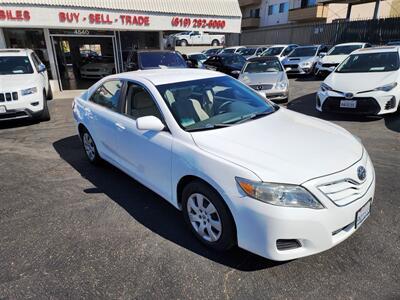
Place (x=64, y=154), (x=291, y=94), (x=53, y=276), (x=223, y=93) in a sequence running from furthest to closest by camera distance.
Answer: (x=291, y=94) → (x=64, y=154) → (x=223, y=93) → (x=53, y=276)

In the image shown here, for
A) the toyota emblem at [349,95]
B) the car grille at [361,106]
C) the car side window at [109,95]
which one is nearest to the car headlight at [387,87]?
the car grille at [361,106]

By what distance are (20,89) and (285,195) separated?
7.18 metres

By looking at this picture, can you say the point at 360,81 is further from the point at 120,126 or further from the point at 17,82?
the point at 17,82

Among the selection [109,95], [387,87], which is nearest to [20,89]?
[109,95]

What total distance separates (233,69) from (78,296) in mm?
13010

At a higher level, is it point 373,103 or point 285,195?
point 285,195

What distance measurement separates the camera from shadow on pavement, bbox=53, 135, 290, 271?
2678 millimetres

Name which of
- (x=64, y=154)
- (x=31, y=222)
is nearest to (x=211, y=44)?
(x=64, y=154)

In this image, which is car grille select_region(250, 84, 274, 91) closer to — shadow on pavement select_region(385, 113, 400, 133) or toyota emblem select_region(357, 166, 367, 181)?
shadow on pavement select_region(385, 113, 400, 133)

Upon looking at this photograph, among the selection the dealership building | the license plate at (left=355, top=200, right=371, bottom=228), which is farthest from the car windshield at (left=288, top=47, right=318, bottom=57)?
the license plate at (left=355, top=200, right=371, bottom=228)

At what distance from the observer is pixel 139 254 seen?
9.21ft

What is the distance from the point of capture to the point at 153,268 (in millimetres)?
2621

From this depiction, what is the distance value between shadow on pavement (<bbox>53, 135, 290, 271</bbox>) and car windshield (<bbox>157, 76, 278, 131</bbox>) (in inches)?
43.5

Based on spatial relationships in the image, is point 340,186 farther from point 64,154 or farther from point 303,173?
point 64,154
